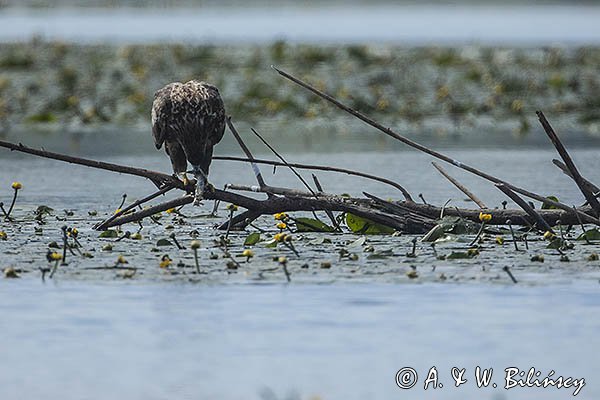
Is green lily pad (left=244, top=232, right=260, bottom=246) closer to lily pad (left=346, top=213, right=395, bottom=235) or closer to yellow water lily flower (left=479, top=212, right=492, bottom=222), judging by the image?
lily pad (left=346, top=213, right=395, bottom=235)

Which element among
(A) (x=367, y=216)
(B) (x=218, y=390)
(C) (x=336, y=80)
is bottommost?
(B) (x=218, y=390)

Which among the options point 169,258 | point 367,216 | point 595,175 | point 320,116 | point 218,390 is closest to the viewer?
point 218,390

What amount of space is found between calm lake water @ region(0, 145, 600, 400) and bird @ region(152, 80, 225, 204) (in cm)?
191

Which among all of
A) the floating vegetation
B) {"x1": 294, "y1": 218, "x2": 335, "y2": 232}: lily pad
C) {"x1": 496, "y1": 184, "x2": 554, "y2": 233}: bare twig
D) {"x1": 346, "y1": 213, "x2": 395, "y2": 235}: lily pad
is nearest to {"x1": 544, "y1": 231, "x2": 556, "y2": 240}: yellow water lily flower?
{"x1": 496, "y1": 184, "x2": 554, "y2": 233}: bare twig

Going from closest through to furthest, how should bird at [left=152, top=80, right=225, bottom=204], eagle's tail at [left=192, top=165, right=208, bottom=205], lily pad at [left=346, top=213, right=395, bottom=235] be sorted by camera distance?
eagle's tail at [left=192, top=165, right=208, bottom=205] → lily pad at [left=346, top=213, right=395, bottom=235] → bird at [left=152, top=80, right=225, bottom=204]

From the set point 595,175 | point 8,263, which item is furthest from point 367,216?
point 595,175

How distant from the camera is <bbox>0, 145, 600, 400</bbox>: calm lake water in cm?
539

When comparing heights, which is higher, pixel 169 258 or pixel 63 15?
pixel 63 15

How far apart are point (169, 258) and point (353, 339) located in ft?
6.08

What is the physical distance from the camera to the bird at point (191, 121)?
29.1 ft

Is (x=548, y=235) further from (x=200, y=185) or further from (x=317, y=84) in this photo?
(x=317, y=84)

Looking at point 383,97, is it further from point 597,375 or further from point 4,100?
point 597,375

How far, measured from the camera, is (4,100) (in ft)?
60.7

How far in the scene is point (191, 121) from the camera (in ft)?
29.1
